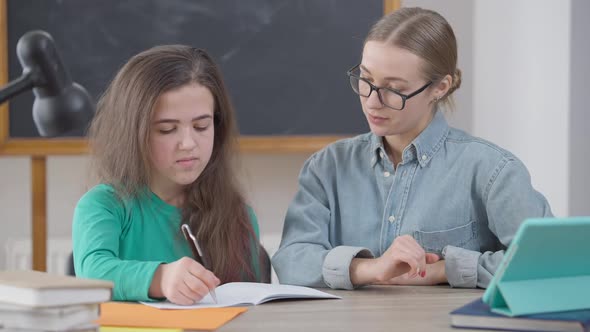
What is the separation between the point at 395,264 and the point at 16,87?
67 cm

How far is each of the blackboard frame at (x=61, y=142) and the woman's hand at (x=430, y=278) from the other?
130cm

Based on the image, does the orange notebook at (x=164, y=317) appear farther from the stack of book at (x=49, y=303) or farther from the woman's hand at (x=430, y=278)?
the woman's hand at (x=430, y=278)

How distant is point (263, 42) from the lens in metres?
3.02

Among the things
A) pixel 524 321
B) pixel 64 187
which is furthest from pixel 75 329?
pixel 64 187

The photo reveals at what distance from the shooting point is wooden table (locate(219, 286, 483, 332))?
120 cm

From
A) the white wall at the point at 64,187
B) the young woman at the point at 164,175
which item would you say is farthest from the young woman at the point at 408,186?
the white wall at the point at 64,187

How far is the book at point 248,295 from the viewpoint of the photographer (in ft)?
4.48

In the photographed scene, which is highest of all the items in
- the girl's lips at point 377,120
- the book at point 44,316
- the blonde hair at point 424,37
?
the blonde hair at point 424,37

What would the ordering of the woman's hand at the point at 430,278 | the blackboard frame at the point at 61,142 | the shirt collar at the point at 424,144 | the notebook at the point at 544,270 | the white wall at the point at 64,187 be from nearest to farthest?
the notebook at the point at 544,270 < the woman's hand at the point at 430,278 < the shirt collar at the point at 424,144 < the blackboard frame at the point at 61,142 < the white wall at the point at 64,187

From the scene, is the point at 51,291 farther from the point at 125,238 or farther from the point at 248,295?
the point at 125,238

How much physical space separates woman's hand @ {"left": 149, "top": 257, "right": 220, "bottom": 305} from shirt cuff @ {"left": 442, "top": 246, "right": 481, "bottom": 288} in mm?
493

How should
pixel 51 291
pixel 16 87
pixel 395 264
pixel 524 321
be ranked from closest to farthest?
1. pixel 51 291
2. pixel 524 321
3. pixel 16 87
4. pixel 395 264

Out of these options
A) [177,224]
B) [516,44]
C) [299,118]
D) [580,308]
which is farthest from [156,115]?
[516,44]

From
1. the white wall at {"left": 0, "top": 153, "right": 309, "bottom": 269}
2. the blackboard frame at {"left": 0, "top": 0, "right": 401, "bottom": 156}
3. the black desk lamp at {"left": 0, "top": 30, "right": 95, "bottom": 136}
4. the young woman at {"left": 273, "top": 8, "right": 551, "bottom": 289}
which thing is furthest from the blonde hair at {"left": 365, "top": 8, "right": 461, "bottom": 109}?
the white wall at {"left": 0, "top": 153, "right": 309, "bottom": 269}
